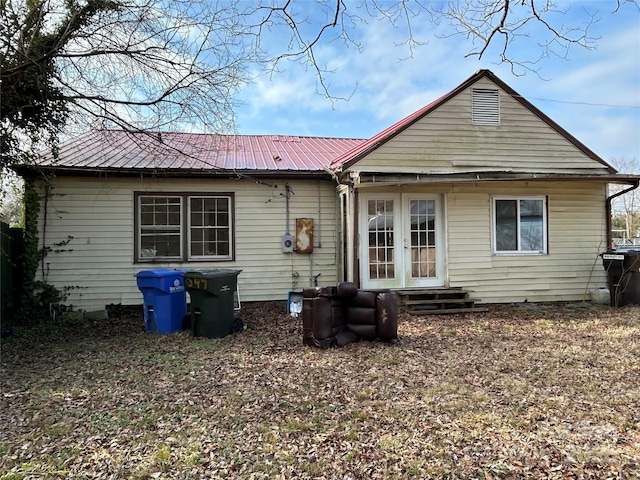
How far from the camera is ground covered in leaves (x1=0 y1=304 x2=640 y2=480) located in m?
2.93

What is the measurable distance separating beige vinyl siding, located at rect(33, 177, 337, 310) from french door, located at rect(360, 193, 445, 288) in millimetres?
1043

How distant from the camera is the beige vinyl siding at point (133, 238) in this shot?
872 centimetres

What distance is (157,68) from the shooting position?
6.45 meters

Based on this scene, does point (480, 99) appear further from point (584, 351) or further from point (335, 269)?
point (584, 351)

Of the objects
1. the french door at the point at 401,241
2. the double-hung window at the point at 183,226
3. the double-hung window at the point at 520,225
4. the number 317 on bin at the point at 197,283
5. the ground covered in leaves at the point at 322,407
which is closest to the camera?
the ground covered in leaves at the point at 322,407

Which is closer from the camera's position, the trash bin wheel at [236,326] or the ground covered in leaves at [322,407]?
the ground covered in leaves at [322,407]

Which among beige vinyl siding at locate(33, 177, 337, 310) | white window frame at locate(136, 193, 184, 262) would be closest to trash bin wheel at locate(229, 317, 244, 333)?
beige vinyl siding at locate(33, 177, 337, 310)

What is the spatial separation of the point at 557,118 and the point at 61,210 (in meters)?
11.0

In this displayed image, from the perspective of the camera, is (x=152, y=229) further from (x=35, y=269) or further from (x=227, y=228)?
(x=35, y=269)

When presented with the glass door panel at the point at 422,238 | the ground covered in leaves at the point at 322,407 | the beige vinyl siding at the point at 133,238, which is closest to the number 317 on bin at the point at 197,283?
the ground covered in leaves at the point at 322,407

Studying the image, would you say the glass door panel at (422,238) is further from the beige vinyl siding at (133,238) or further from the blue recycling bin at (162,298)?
the blue recycling bin at (162,298)

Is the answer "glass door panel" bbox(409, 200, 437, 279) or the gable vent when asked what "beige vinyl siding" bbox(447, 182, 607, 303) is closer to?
"glass door panel" bbox(409, 200, 437, 279)

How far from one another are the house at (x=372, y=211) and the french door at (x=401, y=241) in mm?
30

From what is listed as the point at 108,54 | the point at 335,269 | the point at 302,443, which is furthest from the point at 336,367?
the point at 108,54
